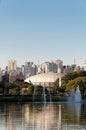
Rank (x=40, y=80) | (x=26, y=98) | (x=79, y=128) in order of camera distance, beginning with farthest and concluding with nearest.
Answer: (x=40, y=80) < (x=26, y=98) < (x=79, y=128)

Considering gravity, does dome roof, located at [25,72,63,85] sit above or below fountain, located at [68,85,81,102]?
above

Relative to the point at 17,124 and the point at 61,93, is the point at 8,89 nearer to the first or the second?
the point at 61,93

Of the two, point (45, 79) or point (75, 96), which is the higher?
point (45, 79)

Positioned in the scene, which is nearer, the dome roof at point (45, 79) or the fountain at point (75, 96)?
the fountain at point (75, 96)

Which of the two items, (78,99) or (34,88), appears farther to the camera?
(34,88)

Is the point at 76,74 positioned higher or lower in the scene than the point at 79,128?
higher

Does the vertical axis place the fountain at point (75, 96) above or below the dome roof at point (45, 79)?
below

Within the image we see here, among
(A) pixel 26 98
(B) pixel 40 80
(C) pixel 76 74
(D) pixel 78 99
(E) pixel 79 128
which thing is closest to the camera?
(E) pixel 79 128

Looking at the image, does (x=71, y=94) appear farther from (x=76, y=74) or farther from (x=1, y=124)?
(x=1, y=124)

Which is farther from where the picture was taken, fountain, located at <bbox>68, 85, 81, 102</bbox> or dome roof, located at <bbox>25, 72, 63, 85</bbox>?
dome roof, located at <bbox>25, 72, 63, 85</bbox>

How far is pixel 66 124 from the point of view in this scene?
2402 cm

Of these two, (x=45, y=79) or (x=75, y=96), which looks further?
(x=45, y=79)

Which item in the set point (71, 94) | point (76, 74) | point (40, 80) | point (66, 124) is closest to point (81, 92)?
point (71, 94)

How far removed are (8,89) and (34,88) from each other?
472 cm
